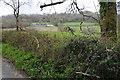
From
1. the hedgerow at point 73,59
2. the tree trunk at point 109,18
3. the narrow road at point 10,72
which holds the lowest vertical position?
the narrow road at point 10,72

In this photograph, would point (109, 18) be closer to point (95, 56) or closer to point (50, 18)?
point (95, 56)

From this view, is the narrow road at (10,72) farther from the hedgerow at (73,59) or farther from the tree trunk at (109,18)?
the tree trunk at (109,18)

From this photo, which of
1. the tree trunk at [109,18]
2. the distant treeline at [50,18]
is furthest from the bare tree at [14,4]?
the tree trunk at [109,18]

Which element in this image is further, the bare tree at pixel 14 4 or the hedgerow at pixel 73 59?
the bare tree at pixel 14 4

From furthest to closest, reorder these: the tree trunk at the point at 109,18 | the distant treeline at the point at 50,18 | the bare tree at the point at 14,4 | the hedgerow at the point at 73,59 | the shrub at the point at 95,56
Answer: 1. the bare tree at the point at 14,4
2. the distant treeline at the point at 50,18
3. the tree trunk at the point at 109,18
4. the hedgerow at the point at 73,59
5. the shrub at the point at 95,56

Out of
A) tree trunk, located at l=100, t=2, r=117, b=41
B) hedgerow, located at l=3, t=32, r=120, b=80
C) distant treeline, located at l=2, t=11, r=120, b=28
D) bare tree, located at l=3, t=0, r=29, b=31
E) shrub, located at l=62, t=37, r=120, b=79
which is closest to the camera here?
shrub, located at l=62, t=37, r=120, b=79

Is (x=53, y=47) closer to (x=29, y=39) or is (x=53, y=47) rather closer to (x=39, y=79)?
(x=39, y=79)

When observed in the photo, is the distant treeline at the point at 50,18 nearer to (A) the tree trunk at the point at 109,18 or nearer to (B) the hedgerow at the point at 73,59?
(A) the tree trunk at the point at 109,18

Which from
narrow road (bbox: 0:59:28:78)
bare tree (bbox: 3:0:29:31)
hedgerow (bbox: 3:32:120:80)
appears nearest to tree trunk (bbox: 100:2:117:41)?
hedgerow (bbox: 3:32:120:80)

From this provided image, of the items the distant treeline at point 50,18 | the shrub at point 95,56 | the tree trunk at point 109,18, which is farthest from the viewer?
the distant treeline at point 50,18

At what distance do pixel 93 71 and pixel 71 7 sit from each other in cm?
393

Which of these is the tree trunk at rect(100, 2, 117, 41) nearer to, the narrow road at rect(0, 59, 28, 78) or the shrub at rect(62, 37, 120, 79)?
the shrub at rect(62, 37, 120, 79)

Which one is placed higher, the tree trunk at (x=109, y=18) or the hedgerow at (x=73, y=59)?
the tree trunk at (x=109, y=18)

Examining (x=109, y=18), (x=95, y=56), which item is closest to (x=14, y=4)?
(x=109, y=18)
